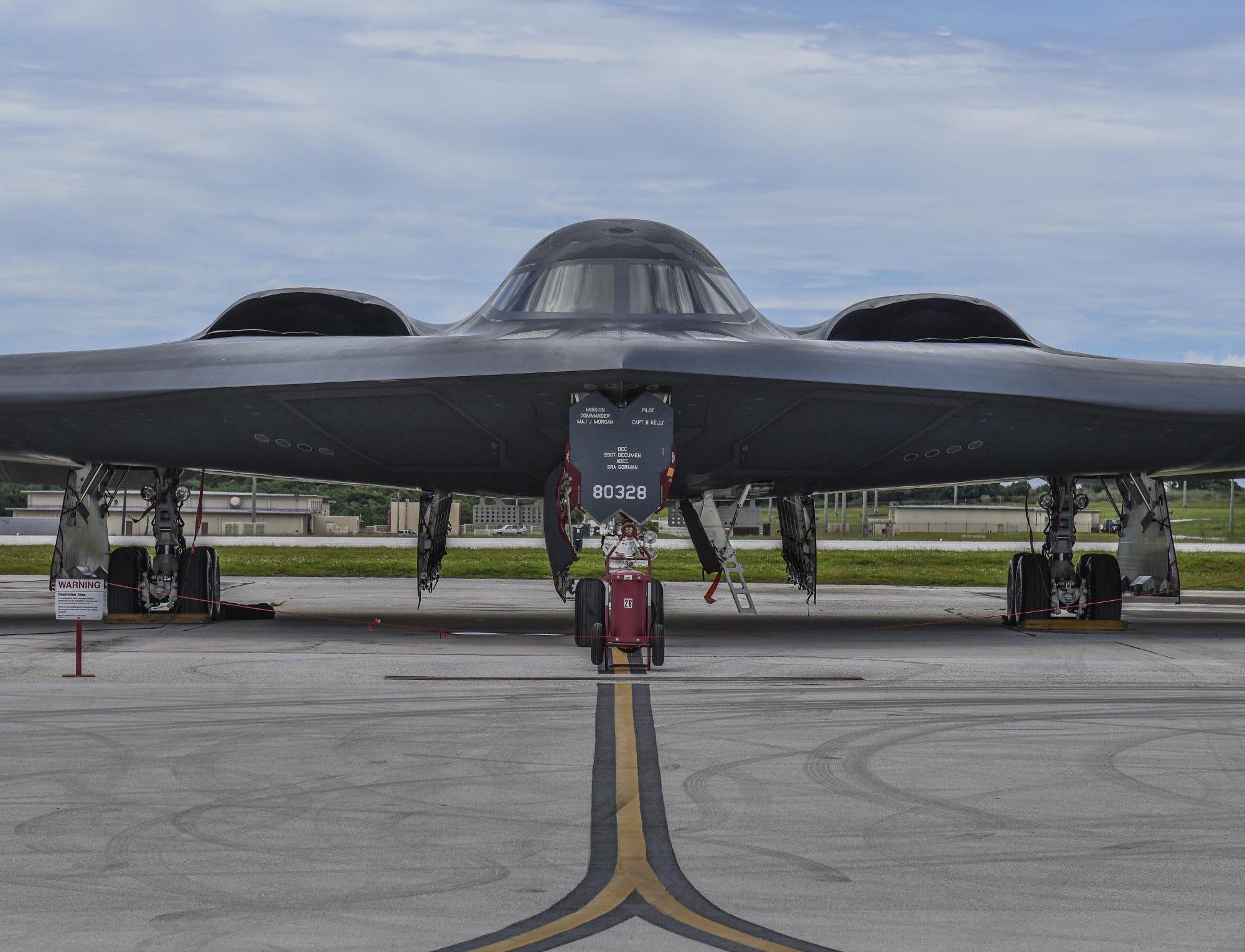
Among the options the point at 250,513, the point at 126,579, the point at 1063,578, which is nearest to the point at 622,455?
the point at 1063,578

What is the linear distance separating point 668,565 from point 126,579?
23.9m

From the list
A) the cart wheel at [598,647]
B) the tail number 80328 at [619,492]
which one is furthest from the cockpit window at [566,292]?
the cart wheel at [598,647]

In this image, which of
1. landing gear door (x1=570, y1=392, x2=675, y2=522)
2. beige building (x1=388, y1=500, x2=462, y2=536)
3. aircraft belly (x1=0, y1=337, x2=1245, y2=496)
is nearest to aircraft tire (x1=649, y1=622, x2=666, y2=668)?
landing gear door (x1=570, y1=392, x2=675, y2=522)

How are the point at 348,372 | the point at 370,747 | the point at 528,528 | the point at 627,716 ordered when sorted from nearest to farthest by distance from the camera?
the point at 370,747 < the point at 627,716 < the point at 348,372 < the point at 528,528

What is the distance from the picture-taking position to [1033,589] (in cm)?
1688

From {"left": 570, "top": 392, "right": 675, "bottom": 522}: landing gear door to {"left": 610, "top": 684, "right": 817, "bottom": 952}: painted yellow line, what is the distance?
381 cm

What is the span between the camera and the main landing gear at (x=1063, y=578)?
16.6 meters

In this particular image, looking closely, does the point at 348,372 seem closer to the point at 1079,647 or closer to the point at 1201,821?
the point at 1079,647

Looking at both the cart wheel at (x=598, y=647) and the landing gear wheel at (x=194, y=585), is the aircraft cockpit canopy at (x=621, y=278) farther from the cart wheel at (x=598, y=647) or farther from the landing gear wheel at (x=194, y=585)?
the landing gear wheel at (x=194, y=585)

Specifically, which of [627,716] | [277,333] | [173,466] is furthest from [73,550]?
[627,716]

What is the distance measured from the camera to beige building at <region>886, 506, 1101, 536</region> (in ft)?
335

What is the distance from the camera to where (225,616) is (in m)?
17.4

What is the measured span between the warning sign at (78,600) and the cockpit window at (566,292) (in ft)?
17.4

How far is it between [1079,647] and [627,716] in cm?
713
